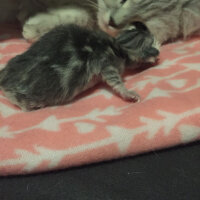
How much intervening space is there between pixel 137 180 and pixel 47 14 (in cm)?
80

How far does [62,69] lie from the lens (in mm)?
967

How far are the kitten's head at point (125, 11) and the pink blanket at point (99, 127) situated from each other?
229mm

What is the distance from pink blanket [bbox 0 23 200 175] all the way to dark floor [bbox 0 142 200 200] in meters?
0.02

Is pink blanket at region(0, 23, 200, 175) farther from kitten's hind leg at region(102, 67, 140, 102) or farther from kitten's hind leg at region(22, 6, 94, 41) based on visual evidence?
kitten's hind leg at region(22, 6, 94, 41)

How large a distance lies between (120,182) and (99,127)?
147 millimetres

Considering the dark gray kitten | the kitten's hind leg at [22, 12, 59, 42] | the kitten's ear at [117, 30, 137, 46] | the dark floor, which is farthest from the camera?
the kitten's hind leg at [22, 12, 59, 42]

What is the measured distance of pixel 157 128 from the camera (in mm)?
857

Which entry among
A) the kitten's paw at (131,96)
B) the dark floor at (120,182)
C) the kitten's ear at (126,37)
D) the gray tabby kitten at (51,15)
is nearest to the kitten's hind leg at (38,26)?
the gray tabby kitten at (51,15)

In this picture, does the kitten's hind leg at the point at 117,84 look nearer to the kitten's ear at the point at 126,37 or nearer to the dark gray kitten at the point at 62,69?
the dark gray kitten at the point at 62,69

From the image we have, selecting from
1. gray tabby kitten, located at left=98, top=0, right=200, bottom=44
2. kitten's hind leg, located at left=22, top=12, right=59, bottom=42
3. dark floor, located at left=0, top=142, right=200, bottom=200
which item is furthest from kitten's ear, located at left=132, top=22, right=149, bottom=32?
dark floor, located at left=0, top=142, right=200, bottom=200

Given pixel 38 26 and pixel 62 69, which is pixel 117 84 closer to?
pixel 62 69

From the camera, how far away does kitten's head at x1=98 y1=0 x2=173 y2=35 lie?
113 cm

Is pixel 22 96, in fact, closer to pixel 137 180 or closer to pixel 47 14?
pixel 137 180

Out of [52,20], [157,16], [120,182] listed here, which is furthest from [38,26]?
[120,182]
